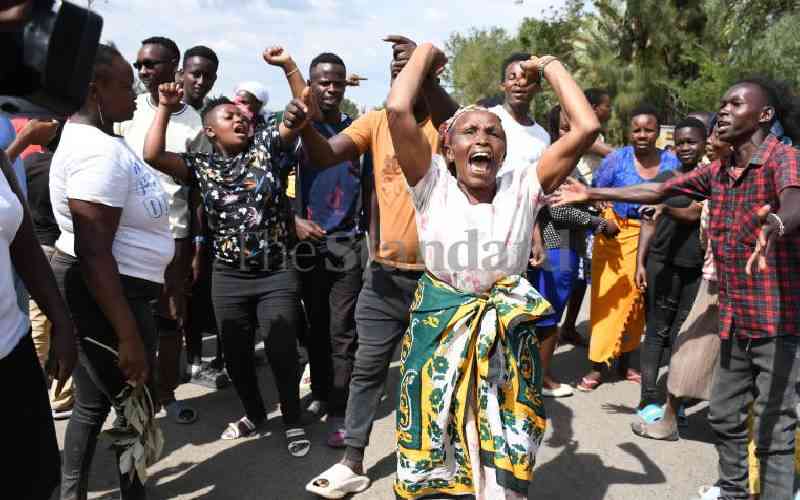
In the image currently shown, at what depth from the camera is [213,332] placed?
19.3 ft

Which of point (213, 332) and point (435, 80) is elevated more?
point (435, 80)

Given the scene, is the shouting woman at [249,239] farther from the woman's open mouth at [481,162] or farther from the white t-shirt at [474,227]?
the woman's open mouth at [481,162]

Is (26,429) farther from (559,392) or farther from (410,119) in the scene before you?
(559,392)

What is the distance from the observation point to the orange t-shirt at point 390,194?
3.31 m

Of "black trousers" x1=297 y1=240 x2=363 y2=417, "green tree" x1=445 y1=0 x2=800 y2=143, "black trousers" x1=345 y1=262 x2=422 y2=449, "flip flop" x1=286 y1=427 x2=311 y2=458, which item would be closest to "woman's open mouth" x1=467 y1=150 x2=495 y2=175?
"black trousers" x1=345 y1=262 x2=422 y2=449

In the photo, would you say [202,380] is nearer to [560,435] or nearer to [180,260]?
[180,260]

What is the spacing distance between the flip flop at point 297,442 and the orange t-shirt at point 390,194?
3.87 feet

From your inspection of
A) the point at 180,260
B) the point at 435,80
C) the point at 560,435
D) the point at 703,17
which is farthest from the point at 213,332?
the point at 703,17

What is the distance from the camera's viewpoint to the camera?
1.47 meters

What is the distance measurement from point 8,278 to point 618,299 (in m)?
4.07

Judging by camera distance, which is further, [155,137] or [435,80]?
[155,137]

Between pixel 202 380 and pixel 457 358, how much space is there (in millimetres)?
2879

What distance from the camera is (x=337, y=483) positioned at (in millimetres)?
3295

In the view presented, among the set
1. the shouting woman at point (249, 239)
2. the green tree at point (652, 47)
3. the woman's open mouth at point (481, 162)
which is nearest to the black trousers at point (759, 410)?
the woman's open mouth at point (481, 162)
